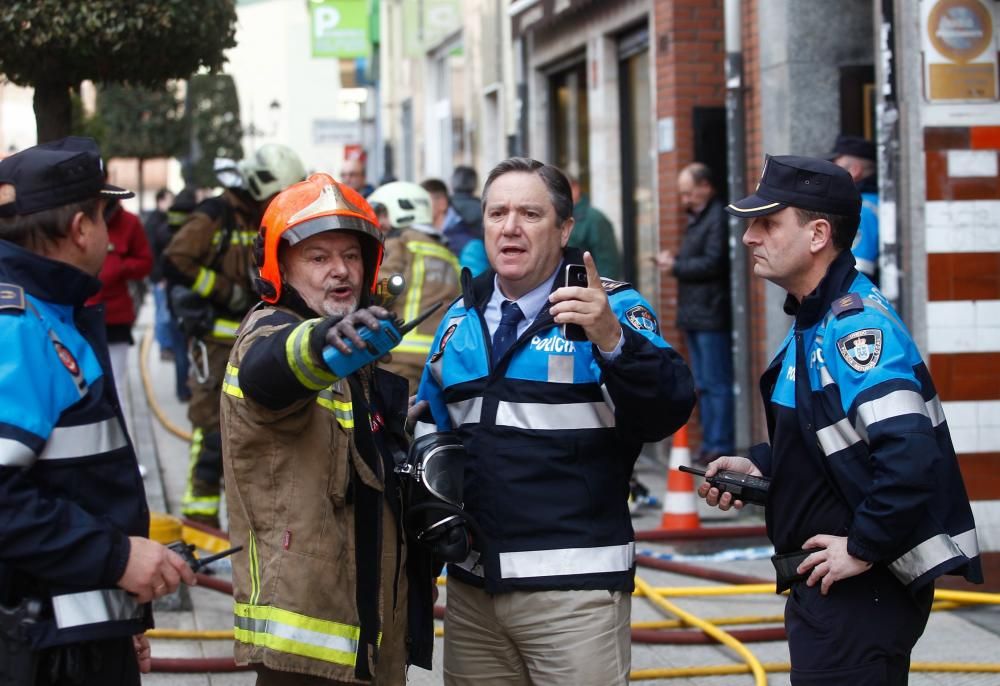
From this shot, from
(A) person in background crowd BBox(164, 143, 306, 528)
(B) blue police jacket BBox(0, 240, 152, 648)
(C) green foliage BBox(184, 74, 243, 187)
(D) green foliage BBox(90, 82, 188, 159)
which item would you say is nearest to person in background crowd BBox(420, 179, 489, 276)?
(A) person in background crowd BBox(164, 143, 306, 528)

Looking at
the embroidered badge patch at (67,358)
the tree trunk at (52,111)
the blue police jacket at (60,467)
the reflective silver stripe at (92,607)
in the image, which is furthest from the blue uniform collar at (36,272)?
the tree trunk at (52,111)

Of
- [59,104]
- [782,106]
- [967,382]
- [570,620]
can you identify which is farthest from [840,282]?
[782,106]

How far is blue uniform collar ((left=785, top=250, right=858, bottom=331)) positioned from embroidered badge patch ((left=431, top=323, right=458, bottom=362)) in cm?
88

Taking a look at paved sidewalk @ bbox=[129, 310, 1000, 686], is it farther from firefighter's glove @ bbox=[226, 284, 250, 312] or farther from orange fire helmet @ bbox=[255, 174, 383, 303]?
orange fire helmet @ bbox=[255, 174, 383, 303]

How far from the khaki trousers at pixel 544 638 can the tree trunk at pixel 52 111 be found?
4222 mm

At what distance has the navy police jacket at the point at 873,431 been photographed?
3.15 m

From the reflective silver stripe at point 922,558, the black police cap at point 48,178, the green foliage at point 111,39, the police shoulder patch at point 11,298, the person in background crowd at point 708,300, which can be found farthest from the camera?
Result: the person in background crowd at point 708,300

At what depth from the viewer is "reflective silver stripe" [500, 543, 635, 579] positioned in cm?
347

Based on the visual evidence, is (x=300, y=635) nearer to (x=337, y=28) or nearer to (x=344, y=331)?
(x=344, y=331)

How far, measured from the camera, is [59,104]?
22.9 feet

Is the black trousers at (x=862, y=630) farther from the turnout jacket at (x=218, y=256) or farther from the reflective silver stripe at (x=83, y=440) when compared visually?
the turnout jacket at (x=218, y=256)

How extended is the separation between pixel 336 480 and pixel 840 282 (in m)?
1.28

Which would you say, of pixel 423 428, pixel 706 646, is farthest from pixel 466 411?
pixel 706 646

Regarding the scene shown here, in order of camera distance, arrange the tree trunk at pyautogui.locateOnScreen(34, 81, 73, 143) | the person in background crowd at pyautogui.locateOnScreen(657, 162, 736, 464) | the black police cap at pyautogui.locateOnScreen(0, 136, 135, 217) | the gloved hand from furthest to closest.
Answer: the person in background crowd at pyautogui.locateOnScreen(657, 162, 736, 464), the tree trunk at pyautogui.locateOnScreen(34, 81, 73, 143), the black police cap at pyautogui.locateOnScreen(0, 136, 135, 217), the gloved hand
